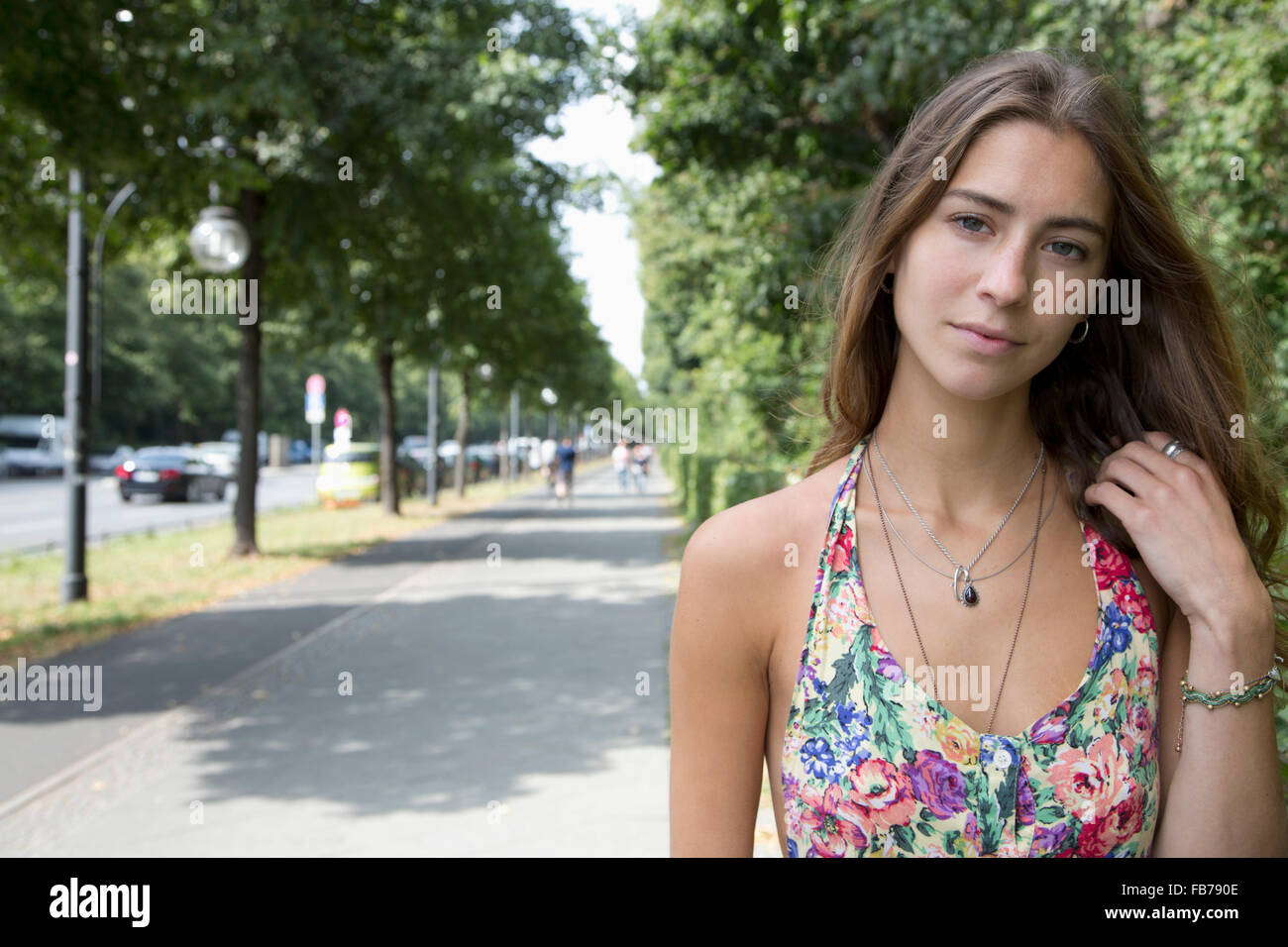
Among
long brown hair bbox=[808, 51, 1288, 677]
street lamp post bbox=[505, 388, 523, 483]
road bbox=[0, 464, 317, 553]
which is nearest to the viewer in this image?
long brown hair bbox=[808, 51, 1288, 677]

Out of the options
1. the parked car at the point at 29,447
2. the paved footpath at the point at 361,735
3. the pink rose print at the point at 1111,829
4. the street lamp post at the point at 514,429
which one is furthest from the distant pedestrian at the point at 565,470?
the pink rose print at the point at 1111,829

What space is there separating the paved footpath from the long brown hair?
142 inches

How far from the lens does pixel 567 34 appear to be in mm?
14961

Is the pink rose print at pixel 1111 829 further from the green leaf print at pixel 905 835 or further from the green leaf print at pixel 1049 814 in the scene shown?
the green leaf print at pixel 905 835

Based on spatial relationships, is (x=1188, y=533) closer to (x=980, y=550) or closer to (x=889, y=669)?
(x=980, y=550)

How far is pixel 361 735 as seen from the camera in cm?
719

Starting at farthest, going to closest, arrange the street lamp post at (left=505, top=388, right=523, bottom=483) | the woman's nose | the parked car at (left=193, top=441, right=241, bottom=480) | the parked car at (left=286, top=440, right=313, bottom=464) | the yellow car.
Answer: the parked car at (left=286, top=440, right=313, bottom=464) → the street lamp post at (left=505, top=388, right=523, bottom=483) → the parked car at (left=193, top=441, right=241, bottom=480) → the yellow car → the woman's nose

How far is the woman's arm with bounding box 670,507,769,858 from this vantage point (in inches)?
61.8

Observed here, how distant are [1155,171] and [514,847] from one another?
4.27m

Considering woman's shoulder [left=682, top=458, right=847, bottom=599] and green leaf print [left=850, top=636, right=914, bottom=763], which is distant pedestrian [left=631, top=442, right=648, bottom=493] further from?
green leaf print [left=850, top=636, right=914, bottom=763]

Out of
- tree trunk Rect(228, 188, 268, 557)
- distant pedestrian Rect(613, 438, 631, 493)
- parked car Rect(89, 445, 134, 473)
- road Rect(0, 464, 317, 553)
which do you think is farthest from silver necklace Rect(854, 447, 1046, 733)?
parked car Rect(89, 445, 134, 473)

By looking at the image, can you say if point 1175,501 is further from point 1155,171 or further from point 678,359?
point 678,359

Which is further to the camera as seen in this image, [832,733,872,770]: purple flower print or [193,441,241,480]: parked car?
[193,441,241,480]: parked car
